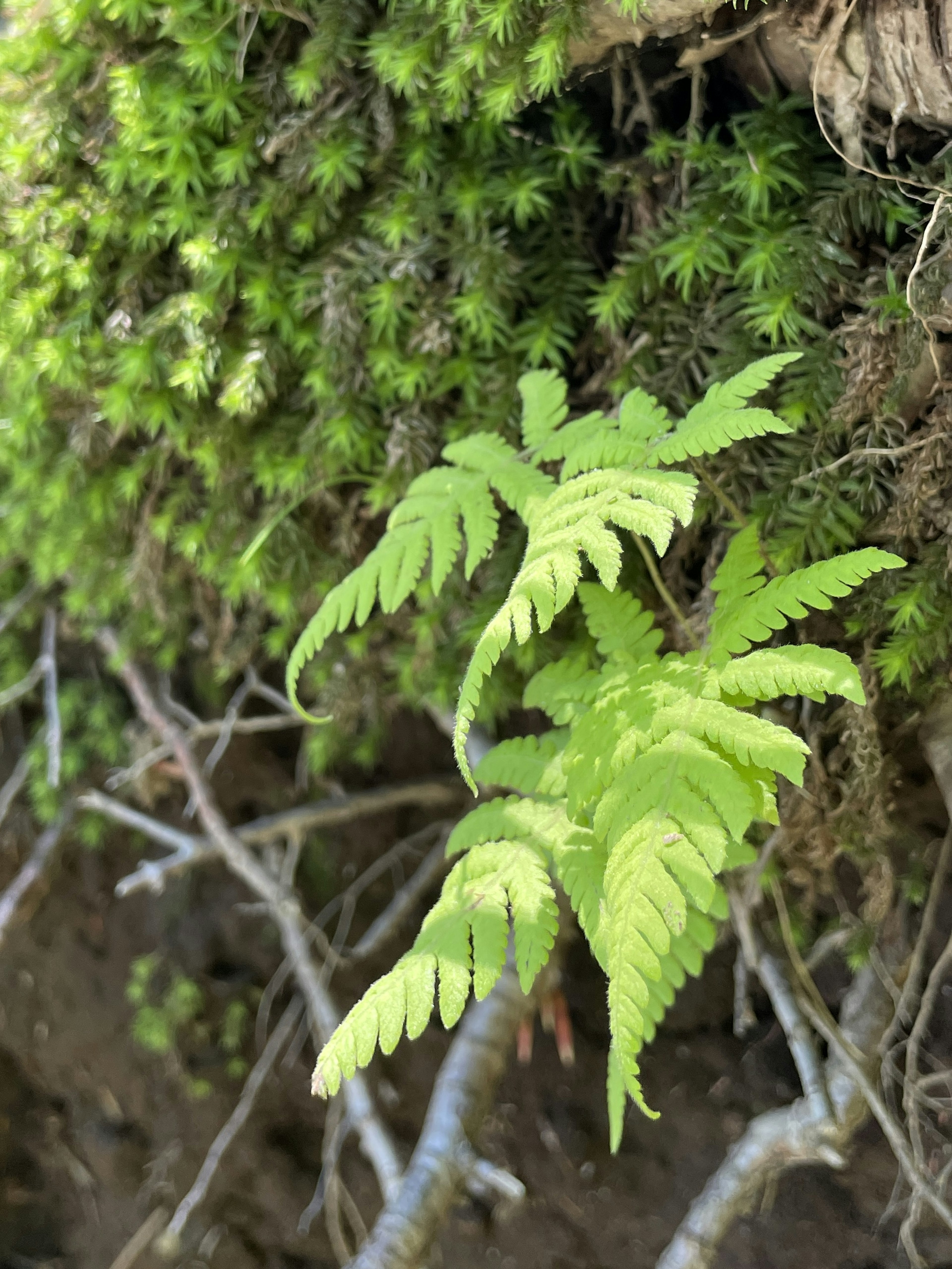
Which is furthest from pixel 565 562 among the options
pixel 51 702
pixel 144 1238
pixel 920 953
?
pixel 144 1238

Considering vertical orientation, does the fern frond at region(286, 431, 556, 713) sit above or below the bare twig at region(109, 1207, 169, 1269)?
above

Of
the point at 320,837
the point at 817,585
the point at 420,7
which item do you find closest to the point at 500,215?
the point at 420,7

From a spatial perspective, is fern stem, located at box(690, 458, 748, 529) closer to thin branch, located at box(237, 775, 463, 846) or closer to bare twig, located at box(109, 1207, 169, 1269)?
thin branch, located at box(237, 775, 463, 846)

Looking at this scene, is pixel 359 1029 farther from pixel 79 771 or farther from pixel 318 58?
pixel 79 771

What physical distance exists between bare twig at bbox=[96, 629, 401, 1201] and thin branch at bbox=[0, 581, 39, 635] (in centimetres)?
28

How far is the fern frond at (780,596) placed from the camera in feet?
3.66

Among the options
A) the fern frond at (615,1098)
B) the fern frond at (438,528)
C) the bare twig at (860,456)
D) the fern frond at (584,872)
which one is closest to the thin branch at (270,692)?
the fern frond at (438,528)

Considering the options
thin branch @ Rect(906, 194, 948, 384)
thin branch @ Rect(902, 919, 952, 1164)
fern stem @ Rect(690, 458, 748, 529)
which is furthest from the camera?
thin branch @ Rect(902, 919, 952, 1164)

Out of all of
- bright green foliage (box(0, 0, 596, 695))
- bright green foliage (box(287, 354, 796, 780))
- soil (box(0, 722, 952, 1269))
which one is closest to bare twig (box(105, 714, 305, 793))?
soil (box(0, 722, 952, 1269))

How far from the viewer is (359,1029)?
1.12 m

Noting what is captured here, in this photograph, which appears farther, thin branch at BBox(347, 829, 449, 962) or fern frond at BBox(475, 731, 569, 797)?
thin branch at BBox(347, 829, 449, 962)

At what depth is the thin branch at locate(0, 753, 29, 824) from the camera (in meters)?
2.71

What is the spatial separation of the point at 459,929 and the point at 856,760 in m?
0.77

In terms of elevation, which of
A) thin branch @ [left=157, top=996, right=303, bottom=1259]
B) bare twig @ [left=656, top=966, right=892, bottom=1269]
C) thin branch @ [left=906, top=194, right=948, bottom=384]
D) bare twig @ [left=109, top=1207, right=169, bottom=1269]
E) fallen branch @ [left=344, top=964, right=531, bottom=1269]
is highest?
thin branch @ [left=906, top=194, right=948, bottom=384]
